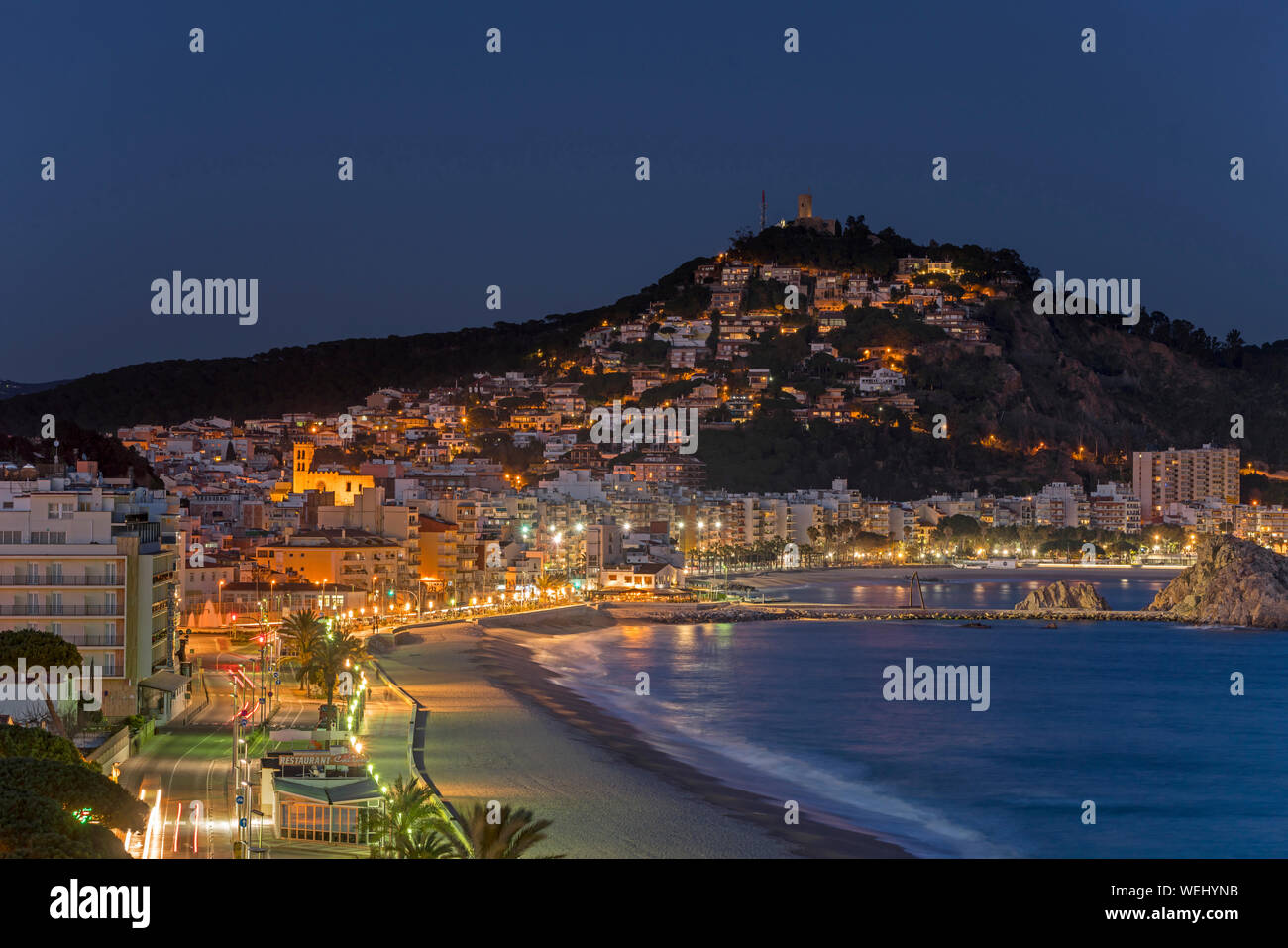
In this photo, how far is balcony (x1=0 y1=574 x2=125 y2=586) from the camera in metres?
24.1

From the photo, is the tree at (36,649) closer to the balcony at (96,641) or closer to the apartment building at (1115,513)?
the balcony at (96,641)

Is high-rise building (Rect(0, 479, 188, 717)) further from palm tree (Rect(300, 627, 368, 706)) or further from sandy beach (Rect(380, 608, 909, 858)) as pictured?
sandy beach (Rect(380, 608, 909, 858))

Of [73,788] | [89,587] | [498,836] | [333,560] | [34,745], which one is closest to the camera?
[498,836]

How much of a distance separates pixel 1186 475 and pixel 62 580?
12306 centimetres

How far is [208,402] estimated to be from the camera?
146 m

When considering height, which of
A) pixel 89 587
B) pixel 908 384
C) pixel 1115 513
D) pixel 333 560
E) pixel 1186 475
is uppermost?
pixel 908 384

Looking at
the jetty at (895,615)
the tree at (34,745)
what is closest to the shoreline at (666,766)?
the tree at (34,745)

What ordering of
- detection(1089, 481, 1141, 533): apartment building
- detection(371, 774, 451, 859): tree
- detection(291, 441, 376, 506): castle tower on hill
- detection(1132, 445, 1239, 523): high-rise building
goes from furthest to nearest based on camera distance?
1. detection(1132, 445, 1239, 523): high-rise building
2. detection(1089, 481, 1141, 533): apartment building
3. detection(291, 441, 376, 506): castle tower on hill
4. detection(371, 774, 451, 859): tree

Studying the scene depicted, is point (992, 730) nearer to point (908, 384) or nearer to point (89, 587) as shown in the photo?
point (89, 587)

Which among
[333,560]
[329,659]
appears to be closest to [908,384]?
[333,560]

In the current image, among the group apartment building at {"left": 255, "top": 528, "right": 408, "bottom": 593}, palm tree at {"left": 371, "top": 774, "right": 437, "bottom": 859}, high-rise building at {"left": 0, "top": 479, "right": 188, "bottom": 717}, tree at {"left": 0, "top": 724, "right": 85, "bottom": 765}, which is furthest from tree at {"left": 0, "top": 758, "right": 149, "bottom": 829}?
apartment building at {"left": 255, "top": 528, "right": 408, "bottom": 593}

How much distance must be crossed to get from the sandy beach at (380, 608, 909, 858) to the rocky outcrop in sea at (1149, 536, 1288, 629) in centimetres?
3641

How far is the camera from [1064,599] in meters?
63.3
